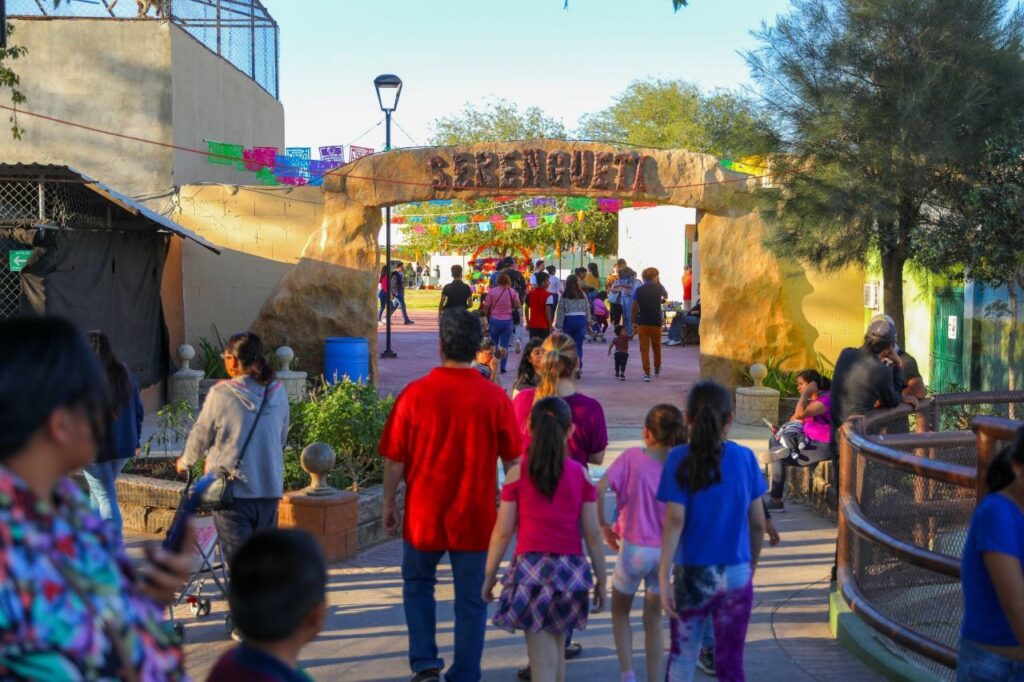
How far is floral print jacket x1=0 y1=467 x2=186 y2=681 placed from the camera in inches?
72.2

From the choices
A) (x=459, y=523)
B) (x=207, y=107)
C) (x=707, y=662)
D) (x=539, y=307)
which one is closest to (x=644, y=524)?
(x=459, y=523)

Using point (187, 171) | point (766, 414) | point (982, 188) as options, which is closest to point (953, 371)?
point (766, 414)

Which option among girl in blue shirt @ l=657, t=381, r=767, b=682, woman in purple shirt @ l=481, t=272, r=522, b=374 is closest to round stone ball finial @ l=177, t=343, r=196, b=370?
woman in purple shirt @ l=481, t=272, r=522, b=374

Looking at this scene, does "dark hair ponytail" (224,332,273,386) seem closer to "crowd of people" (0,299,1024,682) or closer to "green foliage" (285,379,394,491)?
"crowd of people" (0,299,1024,682)

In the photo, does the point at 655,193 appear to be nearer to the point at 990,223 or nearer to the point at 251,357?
the point at 990,223

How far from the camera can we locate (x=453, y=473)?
199 inches

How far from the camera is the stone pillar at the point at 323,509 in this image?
300 inches

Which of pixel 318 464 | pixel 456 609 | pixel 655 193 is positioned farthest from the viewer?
pixel 655 193

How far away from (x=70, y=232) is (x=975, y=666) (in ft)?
36.8

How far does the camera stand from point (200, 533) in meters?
6.53

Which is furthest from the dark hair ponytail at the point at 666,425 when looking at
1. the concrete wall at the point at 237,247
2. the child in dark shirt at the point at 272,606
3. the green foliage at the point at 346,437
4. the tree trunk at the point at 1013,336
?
the concrete wall at the point at 237,247

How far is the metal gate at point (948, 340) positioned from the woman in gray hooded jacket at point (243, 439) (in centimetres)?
883

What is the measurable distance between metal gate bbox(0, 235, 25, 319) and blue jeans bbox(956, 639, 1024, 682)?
11077mm

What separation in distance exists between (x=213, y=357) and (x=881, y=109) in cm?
1001
